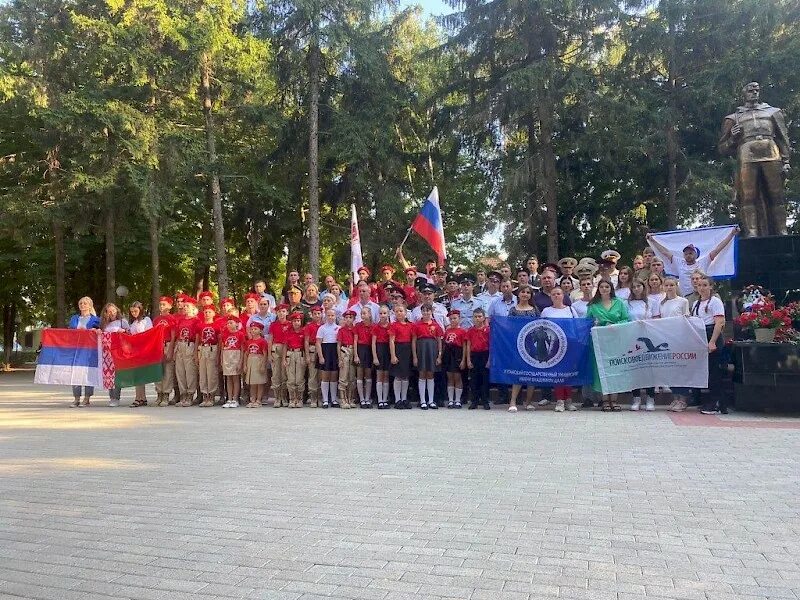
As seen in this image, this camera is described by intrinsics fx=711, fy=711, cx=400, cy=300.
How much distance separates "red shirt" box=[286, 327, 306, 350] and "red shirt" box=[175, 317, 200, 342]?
1918mm

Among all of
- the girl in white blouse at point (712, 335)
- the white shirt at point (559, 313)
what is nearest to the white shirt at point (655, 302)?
the girl in white blouse at point (712, 335)

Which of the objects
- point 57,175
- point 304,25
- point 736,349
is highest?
point 304,25

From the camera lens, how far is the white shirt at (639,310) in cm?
1097

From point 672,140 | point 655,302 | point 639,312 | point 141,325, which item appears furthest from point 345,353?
point 672,140

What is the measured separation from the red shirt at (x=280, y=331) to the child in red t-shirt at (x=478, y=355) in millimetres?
3058

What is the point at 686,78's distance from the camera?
2375cm

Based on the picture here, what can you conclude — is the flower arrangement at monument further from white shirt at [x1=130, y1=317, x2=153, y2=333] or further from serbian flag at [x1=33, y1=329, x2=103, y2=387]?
serbian flag at [x1=33, y1=329, x2=103, y2=387]

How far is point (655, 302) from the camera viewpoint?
11016mm

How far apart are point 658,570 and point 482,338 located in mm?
7586

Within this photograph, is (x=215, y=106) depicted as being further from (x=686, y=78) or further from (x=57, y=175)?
(x=686, y=78)

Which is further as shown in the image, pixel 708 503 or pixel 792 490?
pixel 792 490

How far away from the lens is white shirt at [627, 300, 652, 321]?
10969mm

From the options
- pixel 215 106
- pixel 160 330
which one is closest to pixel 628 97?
pixel 215 106

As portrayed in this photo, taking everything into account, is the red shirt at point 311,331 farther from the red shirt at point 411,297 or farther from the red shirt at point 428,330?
the red shirt at point 411,297
